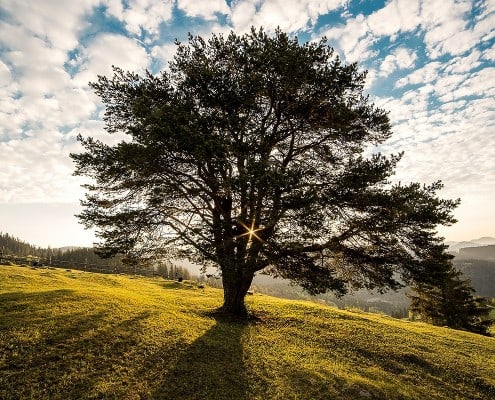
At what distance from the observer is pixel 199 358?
40.1 ft

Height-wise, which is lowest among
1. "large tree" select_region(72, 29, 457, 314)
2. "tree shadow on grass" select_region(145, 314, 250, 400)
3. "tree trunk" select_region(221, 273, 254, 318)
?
"tree shadow on grass" select_region(145, 314, 250, 400)

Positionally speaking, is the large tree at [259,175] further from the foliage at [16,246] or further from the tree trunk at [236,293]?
the foliage at [16,246]

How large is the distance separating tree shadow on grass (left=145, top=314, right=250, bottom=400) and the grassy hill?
0.04 metres

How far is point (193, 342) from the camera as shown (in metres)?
13.8

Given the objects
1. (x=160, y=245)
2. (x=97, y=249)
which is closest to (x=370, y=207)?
(x=160, y=245)

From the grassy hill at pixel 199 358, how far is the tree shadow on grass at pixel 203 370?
1.4 inches

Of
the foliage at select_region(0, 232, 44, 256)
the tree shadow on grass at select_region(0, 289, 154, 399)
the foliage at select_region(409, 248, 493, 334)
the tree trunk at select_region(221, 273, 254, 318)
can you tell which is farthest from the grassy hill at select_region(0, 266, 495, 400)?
the foliage at select_region(0, 232, 44, 256)

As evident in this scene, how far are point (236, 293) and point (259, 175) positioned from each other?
8.81m

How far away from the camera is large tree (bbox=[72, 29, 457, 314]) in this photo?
14.6m

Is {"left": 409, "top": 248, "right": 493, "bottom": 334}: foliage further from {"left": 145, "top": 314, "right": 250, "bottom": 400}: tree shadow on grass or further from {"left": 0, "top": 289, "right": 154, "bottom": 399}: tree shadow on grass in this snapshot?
{"left": 0, "top": 289, "right": 154, "bottom": 399}: tree shadow on grass

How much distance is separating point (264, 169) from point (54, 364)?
31.7 feet

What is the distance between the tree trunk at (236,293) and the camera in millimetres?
18875

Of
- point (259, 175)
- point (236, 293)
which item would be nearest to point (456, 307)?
point (236, 293)

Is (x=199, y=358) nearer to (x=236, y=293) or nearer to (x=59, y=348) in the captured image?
(x=59, y=348)
